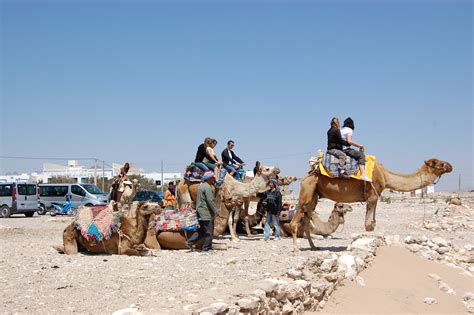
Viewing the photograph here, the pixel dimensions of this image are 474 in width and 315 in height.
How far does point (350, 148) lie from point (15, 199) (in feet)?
80.4

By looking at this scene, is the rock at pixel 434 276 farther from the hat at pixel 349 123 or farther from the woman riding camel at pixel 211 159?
the woman riding camel at pixel 211 159

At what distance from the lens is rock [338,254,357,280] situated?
10330 mm

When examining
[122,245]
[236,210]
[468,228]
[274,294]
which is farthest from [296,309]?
[468,228]

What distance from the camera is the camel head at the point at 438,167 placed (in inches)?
541

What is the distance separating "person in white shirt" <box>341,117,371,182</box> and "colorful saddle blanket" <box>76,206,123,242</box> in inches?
194

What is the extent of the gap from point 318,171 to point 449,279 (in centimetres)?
340

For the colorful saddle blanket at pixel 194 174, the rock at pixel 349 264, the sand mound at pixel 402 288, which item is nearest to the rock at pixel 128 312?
the sand mound at pixel 402 288

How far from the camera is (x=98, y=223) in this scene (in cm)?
1240

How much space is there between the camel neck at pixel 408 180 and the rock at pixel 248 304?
7266mm

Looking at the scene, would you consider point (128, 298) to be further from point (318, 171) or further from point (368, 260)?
point (318, 171)

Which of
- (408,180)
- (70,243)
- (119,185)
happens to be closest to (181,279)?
(70,243)

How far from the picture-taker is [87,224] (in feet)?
40.8

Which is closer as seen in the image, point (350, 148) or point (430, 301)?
point (430, 301)

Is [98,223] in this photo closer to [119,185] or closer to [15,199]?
[119,185]
